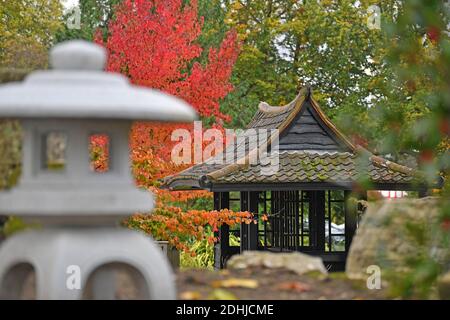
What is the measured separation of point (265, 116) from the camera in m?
18.6

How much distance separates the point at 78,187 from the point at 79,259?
46 centimetres

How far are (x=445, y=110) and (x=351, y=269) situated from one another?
1636 mm

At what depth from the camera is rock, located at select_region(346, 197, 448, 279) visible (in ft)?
24.2

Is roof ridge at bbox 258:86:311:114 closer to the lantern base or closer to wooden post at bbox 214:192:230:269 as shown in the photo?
wooden post at bbox 214:192:230:269

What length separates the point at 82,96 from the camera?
6.01 metres

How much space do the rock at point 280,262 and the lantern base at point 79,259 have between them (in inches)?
56.0

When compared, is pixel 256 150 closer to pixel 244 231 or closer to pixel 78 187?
pixel 244 231

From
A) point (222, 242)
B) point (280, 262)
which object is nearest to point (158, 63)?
point (222, 242)

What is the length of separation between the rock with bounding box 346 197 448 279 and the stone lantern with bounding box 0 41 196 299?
6.13 feet

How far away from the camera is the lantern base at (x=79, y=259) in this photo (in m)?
5.98

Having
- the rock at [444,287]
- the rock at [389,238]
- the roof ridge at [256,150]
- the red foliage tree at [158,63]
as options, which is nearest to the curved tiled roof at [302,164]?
the roof ridge at [256,150]

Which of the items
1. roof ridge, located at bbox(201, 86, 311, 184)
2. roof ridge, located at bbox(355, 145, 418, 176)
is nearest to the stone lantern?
roof ridge, located at bbox(201, 86, 311, 184)
